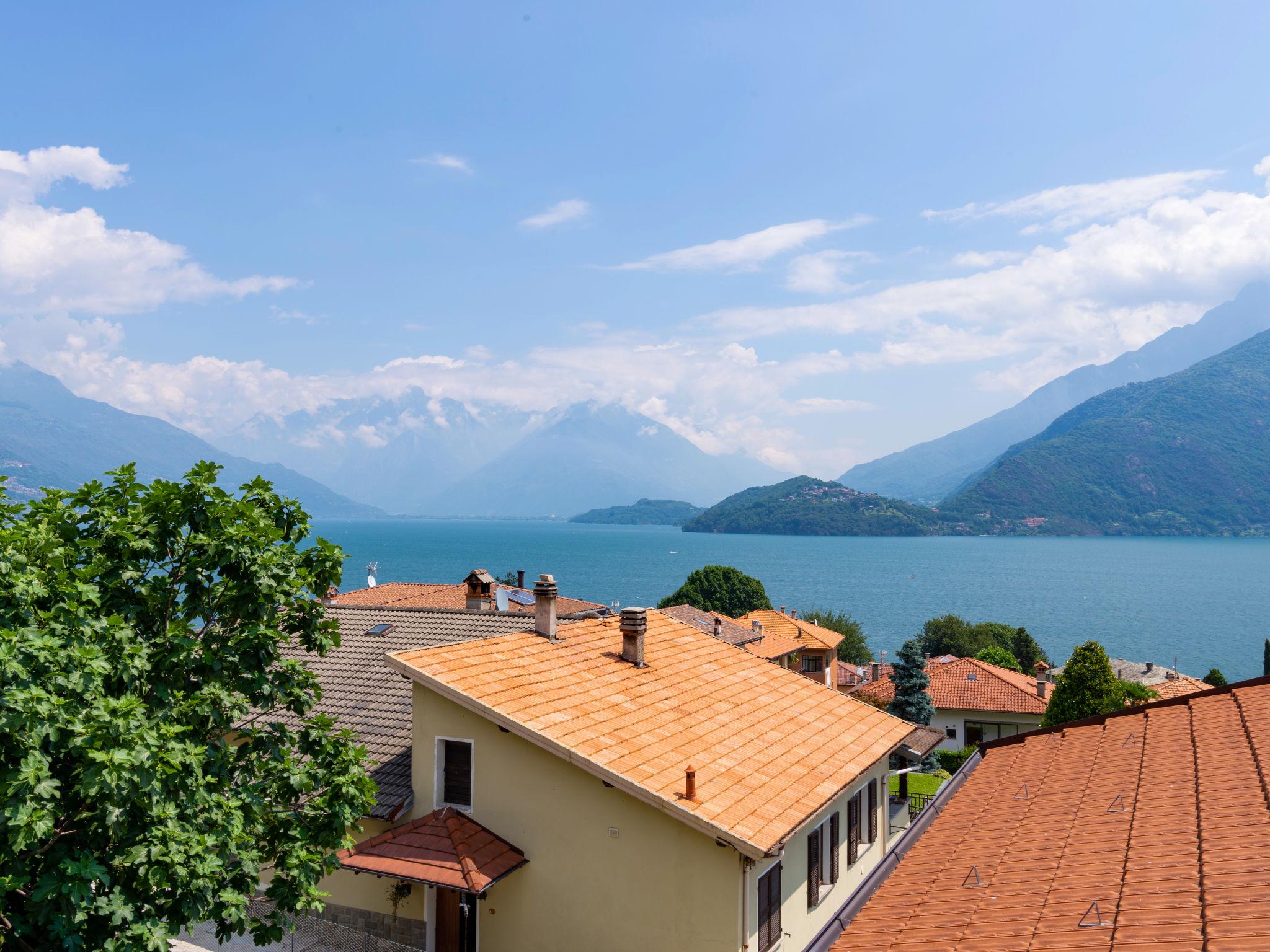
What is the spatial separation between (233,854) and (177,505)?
4604mm

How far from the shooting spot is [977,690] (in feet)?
179

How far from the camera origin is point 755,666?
21.5 metres

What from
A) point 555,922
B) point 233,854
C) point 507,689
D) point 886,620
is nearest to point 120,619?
point 233,854

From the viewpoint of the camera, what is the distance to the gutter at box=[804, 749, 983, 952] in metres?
9.64

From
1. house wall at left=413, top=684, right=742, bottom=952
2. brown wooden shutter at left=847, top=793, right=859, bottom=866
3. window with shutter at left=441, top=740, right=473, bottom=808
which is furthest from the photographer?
brown wooden shutter at left=847, top=793, right=859, bottom=866

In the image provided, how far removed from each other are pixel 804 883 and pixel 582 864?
15.3ft

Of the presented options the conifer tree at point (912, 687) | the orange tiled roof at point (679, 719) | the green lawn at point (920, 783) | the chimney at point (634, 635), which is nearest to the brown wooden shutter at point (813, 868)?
the orange tiled roof at point (679, 719)

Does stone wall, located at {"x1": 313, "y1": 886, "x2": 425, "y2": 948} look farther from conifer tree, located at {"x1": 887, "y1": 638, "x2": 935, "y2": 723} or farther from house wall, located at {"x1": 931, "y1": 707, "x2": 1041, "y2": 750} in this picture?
house wall, located at {"x1": 931, "y1": 707, "x2": 1041, "y2": 750}

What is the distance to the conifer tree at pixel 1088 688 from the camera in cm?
3216

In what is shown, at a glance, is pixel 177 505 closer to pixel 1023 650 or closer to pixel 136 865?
pixel 136 865

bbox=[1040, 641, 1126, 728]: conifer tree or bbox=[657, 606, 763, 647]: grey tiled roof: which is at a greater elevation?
bbox=[1040, 641, 1126, 728]: conifer tree

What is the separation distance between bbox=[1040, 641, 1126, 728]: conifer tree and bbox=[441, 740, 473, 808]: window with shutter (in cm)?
2511

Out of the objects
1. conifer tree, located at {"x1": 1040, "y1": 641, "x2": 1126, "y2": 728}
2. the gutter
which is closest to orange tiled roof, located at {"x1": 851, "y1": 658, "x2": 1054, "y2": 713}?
conifer tree, located at {"x1": 1040, "y1": 641, "x2": 1126, "y2": 728}

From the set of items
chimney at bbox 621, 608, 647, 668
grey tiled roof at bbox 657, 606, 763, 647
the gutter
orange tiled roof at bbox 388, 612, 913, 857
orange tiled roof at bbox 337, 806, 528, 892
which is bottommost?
grey tiled roof at bbox 657, 606, 763, 647
